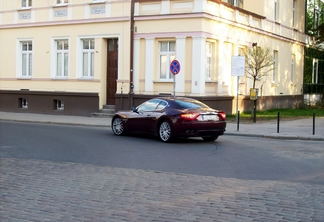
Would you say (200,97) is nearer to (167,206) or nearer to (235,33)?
(235,33)

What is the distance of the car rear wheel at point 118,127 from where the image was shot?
18.1 m

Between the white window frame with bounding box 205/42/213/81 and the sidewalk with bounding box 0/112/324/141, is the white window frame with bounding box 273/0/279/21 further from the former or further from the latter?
the sidewalk with bounding box 0/112/324/141

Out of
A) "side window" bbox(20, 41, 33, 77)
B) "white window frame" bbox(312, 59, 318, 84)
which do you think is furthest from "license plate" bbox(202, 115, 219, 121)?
"white window frame" bbox(312, 59, 318, 84)

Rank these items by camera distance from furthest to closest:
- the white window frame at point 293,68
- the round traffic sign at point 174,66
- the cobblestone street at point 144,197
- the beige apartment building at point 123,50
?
the white window frame at point 293,68
the beige apartment building at point 123,50
the round traffic sign at point 174,66
the cobblestone street at point 144,197

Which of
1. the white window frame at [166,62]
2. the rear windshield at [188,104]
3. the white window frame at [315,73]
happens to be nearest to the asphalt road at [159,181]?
the rear windshield at [188,104]

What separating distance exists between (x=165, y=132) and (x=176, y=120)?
0.69m

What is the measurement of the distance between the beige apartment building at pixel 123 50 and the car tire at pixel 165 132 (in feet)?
24.6

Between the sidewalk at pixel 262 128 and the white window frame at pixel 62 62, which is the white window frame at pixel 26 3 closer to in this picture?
the white window frame at pixel 62 62

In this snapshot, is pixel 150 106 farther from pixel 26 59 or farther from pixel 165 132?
pixel 26 59

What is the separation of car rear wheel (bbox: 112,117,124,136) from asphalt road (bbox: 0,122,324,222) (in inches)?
77.7

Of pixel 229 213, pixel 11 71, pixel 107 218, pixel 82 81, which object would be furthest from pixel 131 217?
pixel 11 71

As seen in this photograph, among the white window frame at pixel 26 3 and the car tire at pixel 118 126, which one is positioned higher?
the white window frame at pixel 26 3

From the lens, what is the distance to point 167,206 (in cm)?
764

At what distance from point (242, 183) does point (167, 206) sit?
2.29 metres
